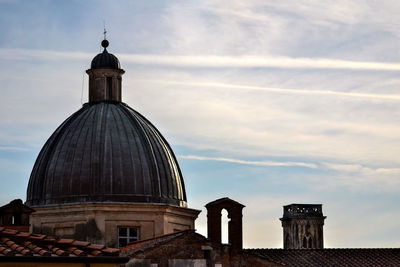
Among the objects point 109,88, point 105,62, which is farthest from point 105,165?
point 105,62

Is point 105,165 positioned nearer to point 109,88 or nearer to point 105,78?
point 109,88

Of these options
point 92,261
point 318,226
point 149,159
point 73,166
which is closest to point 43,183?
point 73,166

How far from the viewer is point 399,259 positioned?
131 feet

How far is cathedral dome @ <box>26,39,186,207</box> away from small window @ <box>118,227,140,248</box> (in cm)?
106

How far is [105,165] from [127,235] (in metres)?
2.82

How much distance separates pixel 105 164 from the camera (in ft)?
136

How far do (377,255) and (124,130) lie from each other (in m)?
10.9

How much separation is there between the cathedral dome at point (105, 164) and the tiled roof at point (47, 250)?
20.5 metres

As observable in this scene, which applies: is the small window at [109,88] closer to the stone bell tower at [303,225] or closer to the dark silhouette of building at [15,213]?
the dark silhouette of building at [15,213]

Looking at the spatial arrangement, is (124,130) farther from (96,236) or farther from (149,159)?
(96,236)

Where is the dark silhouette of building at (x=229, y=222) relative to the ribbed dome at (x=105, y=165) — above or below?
below

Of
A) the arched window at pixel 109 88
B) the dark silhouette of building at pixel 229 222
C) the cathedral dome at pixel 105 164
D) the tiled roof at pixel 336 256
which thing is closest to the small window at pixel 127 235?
the cathedral dome at pixel 105 164

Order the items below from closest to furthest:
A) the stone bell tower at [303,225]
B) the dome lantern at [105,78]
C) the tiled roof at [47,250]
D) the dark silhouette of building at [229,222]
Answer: the tiled roof at [47,250] < the dark silhouette of building at [229,222] < the dome lantern at [105,78] < the stone bell tower at [303,225]

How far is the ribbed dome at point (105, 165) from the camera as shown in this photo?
4128 cm
